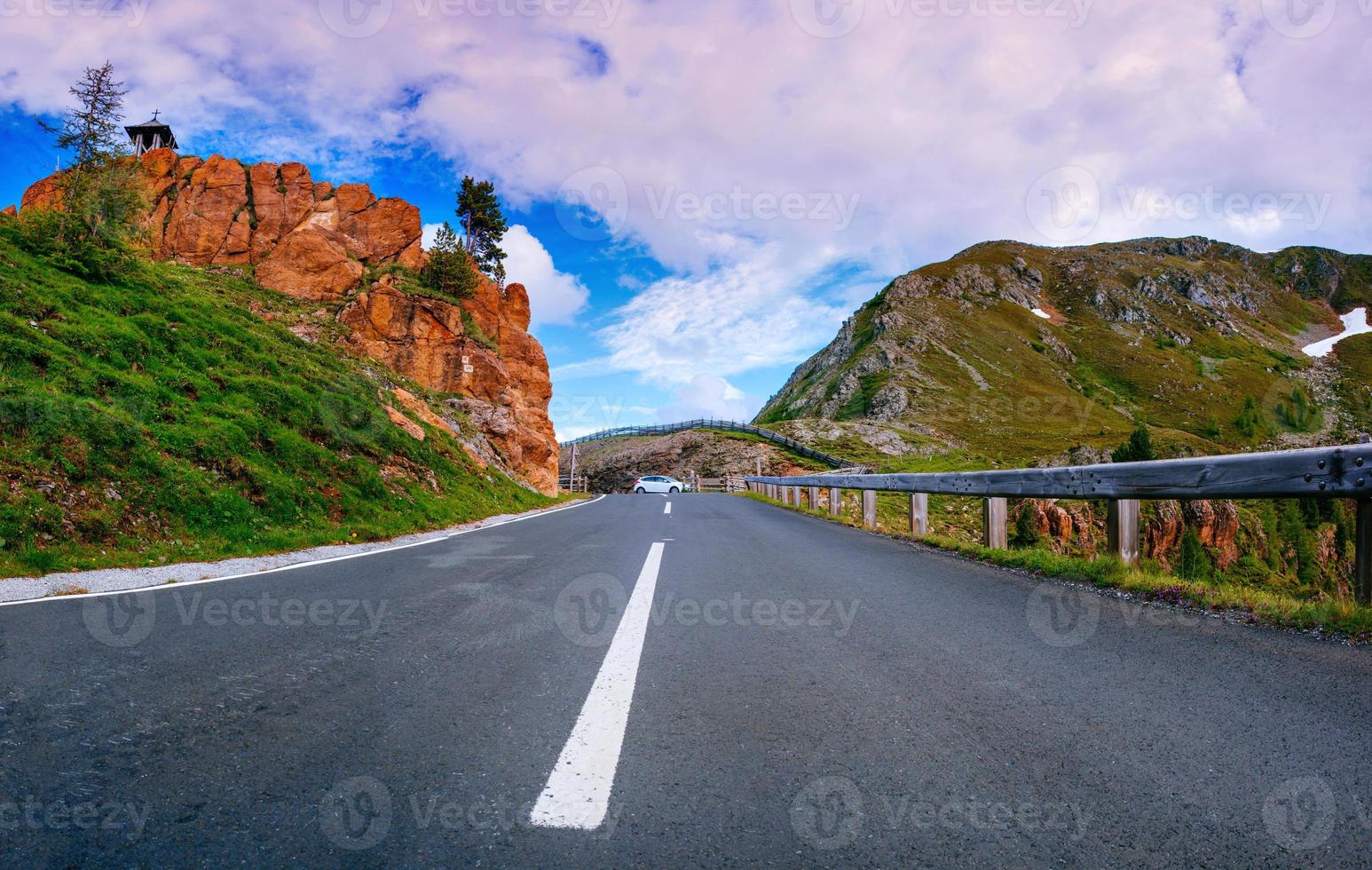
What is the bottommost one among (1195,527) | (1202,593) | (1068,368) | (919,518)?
(1195,527)

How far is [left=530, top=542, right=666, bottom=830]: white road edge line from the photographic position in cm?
185

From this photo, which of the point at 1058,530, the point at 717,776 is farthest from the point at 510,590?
the point at 1058,530

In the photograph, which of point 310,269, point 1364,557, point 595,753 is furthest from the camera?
point 310,269

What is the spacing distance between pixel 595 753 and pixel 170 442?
1059 centimetres

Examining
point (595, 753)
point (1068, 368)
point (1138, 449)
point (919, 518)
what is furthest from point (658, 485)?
point (1068, 368)

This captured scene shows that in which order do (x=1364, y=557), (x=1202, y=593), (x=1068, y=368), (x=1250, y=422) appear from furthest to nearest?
(x=1068, y=368)
(x=1250, y=422)
(x=1202, y=593)
(x=1364, y=557)

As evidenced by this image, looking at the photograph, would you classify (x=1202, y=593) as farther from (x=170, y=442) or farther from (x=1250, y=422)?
(x=1250, y=422)

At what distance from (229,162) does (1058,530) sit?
2380 inches

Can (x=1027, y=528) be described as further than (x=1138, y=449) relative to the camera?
No

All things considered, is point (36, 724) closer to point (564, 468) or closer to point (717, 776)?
point (717, 776)

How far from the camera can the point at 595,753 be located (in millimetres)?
2271

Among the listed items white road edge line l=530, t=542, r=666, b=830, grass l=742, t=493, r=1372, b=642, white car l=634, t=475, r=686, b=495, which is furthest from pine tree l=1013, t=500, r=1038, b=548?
white road edge line l=530, t=542, r=666, b=830

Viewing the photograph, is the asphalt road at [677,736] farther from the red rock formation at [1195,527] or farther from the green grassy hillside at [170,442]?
the red rock formation at [1195,527]

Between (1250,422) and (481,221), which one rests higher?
(481,221)
